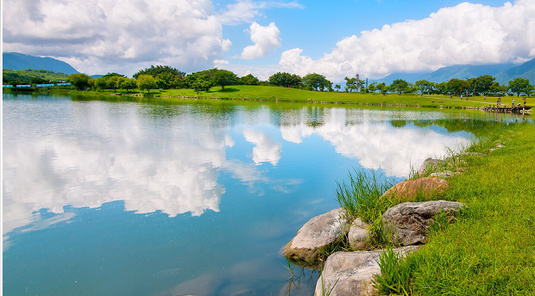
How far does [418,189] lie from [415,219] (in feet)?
6.34

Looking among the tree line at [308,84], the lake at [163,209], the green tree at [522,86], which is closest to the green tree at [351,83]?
the tree line at [308,84]

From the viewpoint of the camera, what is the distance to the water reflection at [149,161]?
1156 cm

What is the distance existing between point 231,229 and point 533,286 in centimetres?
706

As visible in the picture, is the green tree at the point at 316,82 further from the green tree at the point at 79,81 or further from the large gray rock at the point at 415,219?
the large gray rock at the point at 415,219

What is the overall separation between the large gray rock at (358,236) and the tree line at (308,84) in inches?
4708

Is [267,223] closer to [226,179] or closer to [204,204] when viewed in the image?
[204,204]

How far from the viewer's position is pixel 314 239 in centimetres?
845

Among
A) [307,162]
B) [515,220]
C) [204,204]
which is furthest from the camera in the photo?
[307,162]

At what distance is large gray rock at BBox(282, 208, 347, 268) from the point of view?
818 centimetres

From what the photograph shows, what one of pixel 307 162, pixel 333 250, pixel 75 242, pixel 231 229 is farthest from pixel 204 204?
pixel 307 162

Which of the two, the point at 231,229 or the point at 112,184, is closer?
the point at 231,229

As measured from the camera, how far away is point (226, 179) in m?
14.4

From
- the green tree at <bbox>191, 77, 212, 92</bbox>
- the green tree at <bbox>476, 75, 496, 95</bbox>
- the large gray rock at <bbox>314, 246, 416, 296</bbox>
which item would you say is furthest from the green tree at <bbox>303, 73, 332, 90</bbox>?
the large gray rock at <bbox>314, 246, 416, 296</bbox>

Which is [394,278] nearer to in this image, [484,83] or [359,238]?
[359,238]
